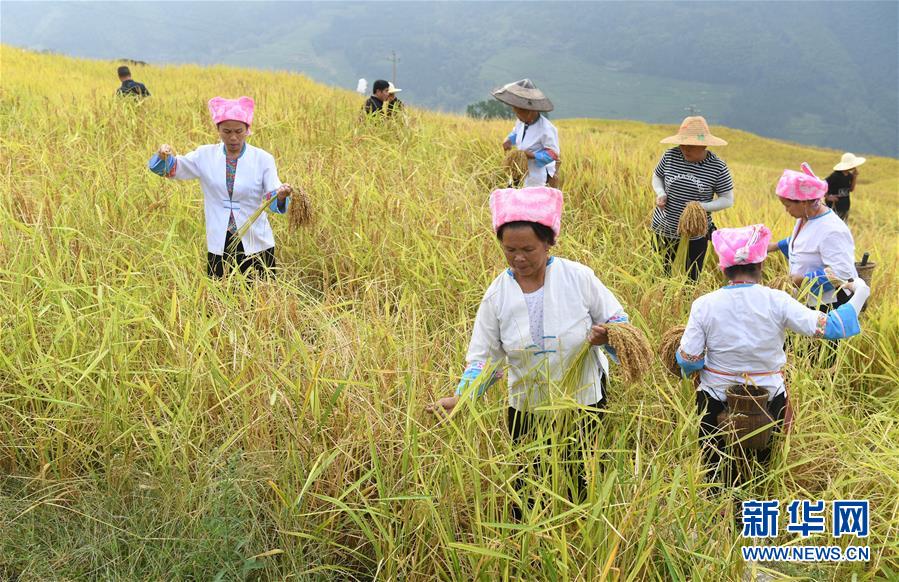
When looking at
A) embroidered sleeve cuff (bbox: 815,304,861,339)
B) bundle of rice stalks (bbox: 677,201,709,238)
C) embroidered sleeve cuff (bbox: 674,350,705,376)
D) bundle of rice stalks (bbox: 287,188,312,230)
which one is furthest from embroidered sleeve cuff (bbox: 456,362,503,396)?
bundle of rice stalks (bbox: 677,201,709,238)

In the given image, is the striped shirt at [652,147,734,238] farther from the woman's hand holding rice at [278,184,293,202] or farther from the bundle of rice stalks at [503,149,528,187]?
the woman's hand holding rice at [278,184,293,202]

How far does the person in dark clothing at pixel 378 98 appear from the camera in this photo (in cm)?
747

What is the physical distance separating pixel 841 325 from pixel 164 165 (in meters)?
3.32

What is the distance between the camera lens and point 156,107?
7.66 meters

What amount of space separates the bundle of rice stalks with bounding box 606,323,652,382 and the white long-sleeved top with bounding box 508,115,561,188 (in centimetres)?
332

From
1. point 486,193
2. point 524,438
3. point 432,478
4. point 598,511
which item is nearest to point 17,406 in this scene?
point 432,478

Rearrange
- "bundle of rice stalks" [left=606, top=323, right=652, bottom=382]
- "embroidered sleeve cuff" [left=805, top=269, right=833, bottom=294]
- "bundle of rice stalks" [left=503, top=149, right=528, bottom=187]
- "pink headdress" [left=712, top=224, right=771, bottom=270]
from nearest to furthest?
"bundle of rice stalks" [left=606, top=323, right=652, bottom=382], "pink headdress" [left=712, top=224, right=771, bottom=270], "embroidered sleeve cuff" [left=805, top=269, right=833, bottom=294], "bundle of rice stalks" [left=503, top=149, right=528, bottom=187]

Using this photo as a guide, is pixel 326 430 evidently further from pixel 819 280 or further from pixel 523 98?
pixel 523 98

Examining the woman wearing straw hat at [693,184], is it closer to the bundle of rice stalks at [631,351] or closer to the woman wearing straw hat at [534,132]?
the woman wearing straw hat at [534,132]

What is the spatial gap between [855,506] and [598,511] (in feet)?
3.32

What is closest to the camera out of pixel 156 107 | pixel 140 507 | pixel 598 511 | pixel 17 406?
pixel 598 511

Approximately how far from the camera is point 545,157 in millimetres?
5340

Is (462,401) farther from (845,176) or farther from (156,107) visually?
(845,176)

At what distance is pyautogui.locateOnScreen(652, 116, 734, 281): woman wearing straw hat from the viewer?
4441 mm
